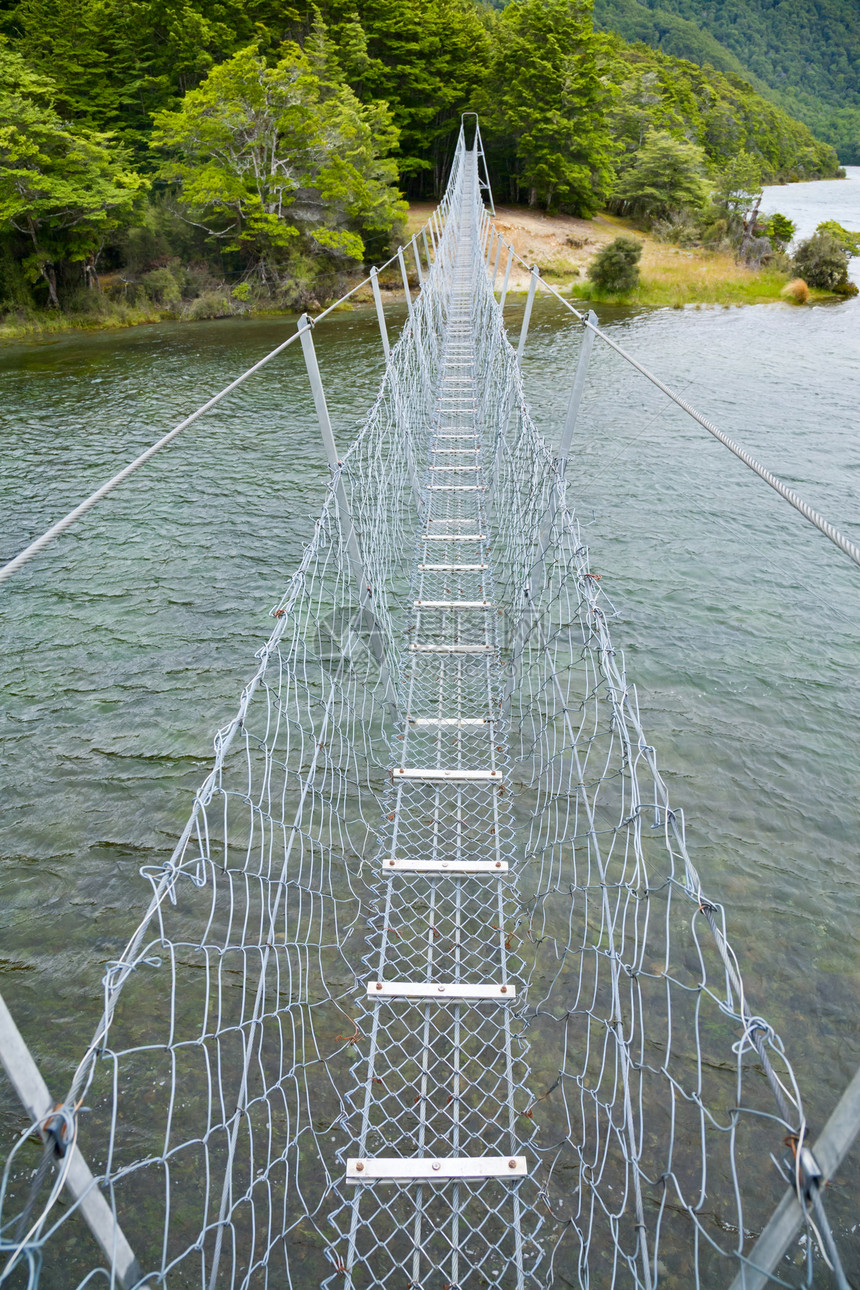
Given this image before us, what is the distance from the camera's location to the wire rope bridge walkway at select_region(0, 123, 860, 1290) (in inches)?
49.6

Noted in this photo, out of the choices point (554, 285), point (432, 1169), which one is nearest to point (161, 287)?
point (554, 285)

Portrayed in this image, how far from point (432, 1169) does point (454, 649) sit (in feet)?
5.82

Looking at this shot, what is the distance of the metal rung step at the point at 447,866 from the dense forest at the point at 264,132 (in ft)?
47.9

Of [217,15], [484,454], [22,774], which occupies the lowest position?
[22,774]

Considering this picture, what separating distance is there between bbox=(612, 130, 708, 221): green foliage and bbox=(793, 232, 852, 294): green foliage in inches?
242

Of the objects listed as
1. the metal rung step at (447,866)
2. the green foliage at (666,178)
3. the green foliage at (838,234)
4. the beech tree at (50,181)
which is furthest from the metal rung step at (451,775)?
the green foliage at (666,178)

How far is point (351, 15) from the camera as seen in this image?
19.7m

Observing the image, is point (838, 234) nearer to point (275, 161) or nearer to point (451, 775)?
point (275, 161)

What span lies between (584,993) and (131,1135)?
1.30m

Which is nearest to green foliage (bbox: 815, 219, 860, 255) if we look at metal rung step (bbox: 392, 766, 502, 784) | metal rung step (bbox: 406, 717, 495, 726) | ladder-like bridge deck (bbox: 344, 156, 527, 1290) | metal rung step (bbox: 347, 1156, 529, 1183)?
ladder-like bridge deck (bbox: 344, 156, 527, 1290)

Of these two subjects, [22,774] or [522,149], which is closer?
[22,774]

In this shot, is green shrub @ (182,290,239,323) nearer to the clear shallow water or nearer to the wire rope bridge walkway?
the wire rope bridge walkway

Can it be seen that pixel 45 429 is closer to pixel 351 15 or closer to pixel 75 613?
pixel 75 613

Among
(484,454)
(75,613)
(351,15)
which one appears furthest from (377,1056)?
(351,15)
